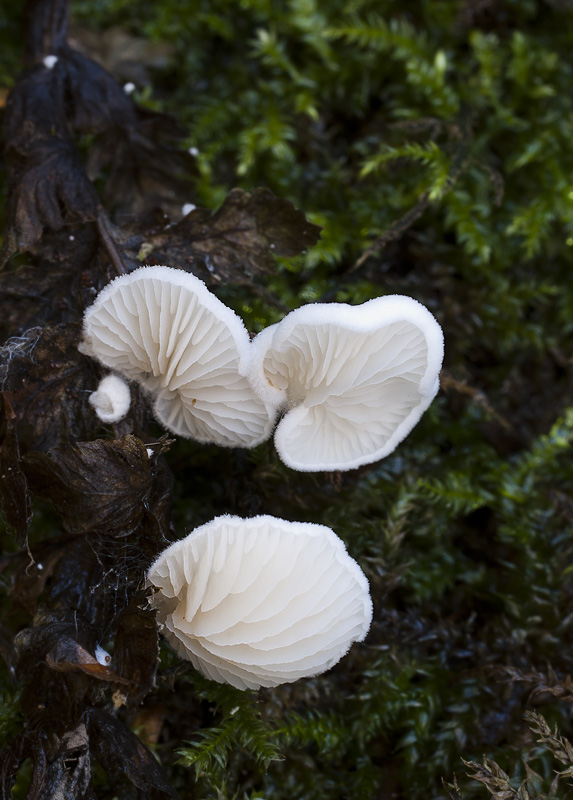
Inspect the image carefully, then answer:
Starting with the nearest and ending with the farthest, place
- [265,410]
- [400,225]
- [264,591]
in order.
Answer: [264,591] → [265,410] → [400,225]

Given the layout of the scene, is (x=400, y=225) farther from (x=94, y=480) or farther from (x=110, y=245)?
(x=94, y=480)

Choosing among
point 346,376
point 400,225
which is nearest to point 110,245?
point 346,376

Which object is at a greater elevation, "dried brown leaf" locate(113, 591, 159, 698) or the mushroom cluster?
the mushroom cluster

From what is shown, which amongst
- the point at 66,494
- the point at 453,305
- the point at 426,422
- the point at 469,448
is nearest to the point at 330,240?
the point at 453,305

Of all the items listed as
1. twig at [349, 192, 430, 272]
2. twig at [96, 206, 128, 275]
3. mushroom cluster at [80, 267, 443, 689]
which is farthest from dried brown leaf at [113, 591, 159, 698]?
twig at [349, 192, 430, 272]

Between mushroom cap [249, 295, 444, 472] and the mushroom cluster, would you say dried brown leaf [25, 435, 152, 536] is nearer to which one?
the mushroom cluster

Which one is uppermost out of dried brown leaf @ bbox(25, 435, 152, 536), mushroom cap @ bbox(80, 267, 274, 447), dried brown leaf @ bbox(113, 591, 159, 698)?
mushroom cap @ bbox(80, 267, 274, 447)
